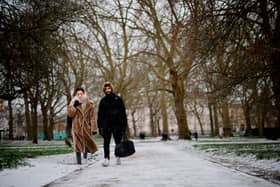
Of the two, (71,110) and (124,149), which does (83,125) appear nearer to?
(71,110)

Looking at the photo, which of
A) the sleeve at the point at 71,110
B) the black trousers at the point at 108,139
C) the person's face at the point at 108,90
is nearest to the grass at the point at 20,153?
the sleeve at the point at 71,110

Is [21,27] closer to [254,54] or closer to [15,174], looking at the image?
[15,174]

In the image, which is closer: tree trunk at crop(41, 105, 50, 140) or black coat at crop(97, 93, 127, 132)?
black coat at crop(97, 93, 127, 132)

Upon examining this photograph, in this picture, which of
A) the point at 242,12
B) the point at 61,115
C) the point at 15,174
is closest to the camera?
the point at 15,174

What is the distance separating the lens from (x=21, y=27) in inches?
416

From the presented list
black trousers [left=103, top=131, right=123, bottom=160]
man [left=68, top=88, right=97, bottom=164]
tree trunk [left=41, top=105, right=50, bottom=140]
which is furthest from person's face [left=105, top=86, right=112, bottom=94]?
tree trunk [left=41, top=105, right=50, bottom=140]

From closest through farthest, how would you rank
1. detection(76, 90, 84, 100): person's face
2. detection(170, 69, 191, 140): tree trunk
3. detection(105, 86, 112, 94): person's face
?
detection(105, 86, 112, 94): person's face
detection(76, 90, 84, 100): person's face
detection(170, 69, 191, 140): tree trunk

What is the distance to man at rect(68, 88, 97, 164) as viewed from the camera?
1028 cm

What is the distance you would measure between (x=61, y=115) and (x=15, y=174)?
5682cm

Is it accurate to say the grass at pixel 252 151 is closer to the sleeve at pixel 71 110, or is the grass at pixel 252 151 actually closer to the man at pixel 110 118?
the man at pixel 110 118

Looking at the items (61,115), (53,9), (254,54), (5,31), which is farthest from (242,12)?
(61,115)

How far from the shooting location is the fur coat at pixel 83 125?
10273 millimetres

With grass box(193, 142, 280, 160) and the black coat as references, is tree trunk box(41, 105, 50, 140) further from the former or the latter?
the black coat

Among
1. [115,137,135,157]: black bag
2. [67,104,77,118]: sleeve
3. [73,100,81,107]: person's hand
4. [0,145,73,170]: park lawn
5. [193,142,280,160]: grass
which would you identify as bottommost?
[193,142,280,160]: grass
